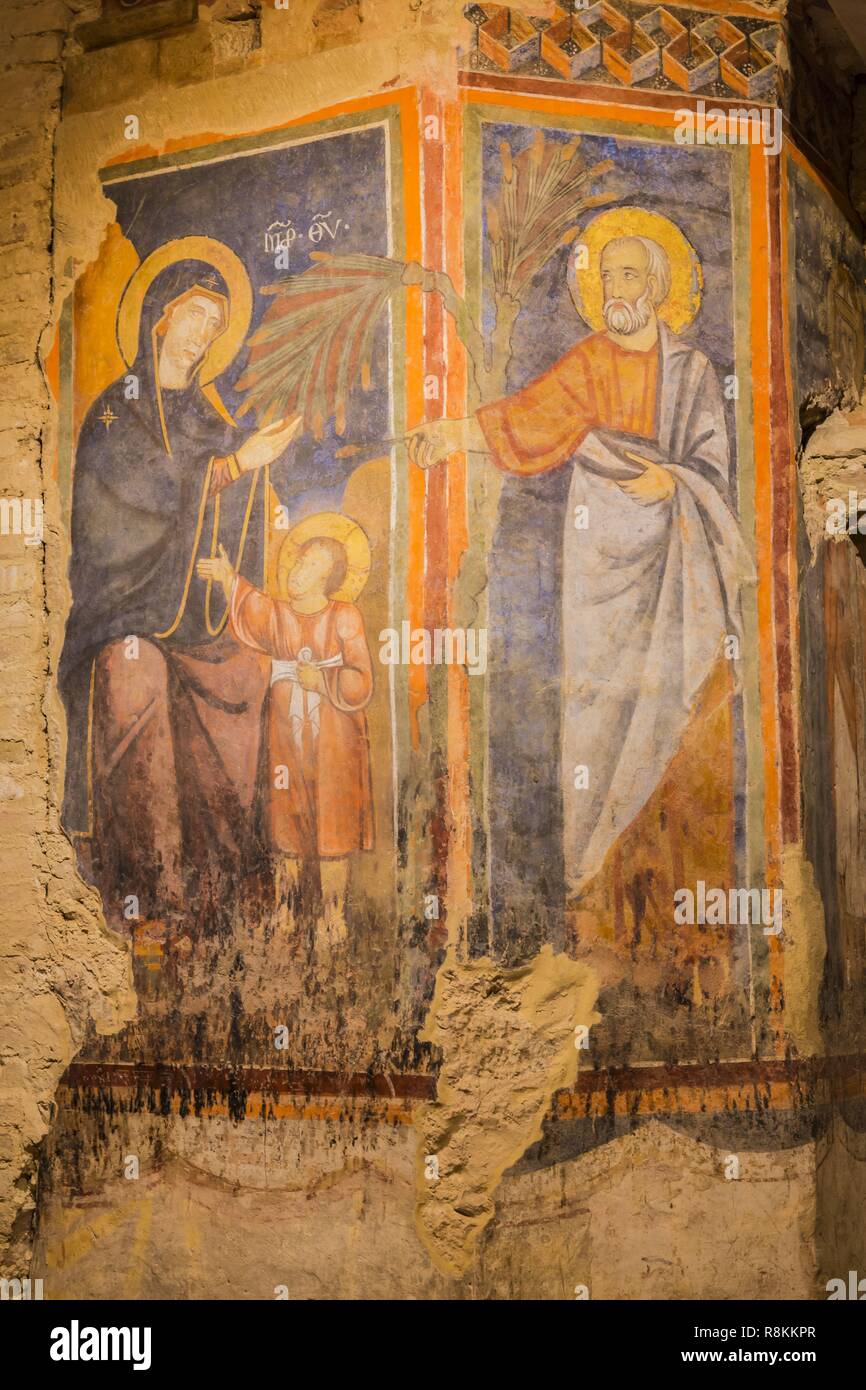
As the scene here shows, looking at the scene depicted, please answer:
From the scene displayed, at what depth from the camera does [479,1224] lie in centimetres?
454

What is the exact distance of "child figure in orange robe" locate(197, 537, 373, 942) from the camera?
4.87m

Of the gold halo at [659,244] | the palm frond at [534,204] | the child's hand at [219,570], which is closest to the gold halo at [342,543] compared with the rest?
the child's hand at [219,570]

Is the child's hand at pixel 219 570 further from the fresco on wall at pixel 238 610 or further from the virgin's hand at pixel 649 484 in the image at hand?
the virgin's hand at pixel 649 484

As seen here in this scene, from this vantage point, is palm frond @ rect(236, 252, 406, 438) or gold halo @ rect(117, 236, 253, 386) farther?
gold halo @ rect(117, 236, 253, 386)

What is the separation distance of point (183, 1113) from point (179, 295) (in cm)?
307

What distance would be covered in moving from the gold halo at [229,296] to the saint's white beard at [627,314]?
1.35 metres

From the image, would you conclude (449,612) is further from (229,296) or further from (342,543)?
(229,296)

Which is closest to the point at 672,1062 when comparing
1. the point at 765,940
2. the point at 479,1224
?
the point at 765,940

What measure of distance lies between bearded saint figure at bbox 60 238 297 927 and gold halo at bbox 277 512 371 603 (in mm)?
101

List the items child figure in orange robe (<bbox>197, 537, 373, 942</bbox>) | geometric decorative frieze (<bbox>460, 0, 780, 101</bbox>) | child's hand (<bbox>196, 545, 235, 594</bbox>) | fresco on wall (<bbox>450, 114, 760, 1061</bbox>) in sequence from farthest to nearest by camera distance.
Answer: child's hand (<bbox>196, 545, 235, 594</bbox>)
geometric decorative frieze (<bbox>460, 0, 780, 101</bbox>)
child figure in orange robe (<bbox>197, 537, 373, 942</bbox>)
fresco on wall (<bbox>450, 114, 760, 1061</bbox>)

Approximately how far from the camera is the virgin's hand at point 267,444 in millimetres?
5094

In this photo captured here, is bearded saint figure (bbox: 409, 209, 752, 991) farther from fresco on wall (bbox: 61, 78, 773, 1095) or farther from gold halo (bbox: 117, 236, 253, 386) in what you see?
gold halo (bbox: 117, 236, 253, 386)

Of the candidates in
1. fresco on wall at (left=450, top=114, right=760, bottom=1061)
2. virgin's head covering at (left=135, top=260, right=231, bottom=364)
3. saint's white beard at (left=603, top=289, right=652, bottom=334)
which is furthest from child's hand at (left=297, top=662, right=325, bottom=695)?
saint's white beard at (left=603, top=289, right=652, bottom=334)
